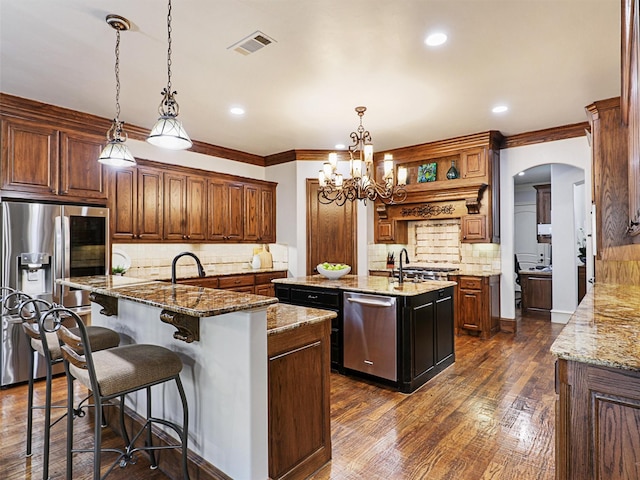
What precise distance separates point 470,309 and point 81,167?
511 cm

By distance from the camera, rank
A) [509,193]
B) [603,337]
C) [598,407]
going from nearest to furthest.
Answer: [598,407]
[603,337]
[509,193]

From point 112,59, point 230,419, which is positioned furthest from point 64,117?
point 230,419

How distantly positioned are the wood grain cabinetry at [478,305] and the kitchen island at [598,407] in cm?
397

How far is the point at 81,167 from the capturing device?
393cm

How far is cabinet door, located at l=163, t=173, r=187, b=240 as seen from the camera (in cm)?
478

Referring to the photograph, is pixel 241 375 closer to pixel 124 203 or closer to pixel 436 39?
pixel 436 39

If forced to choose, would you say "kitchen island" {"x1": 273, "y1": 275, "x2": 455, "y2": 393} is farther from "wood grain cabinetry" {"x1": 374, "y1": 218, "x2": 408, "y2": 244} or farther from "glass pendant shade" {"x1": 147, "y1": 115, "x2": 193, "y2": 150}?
"wood grain cabinetry" {"x1": 374, "y1": 218, "x2": 408, "y2": 244}

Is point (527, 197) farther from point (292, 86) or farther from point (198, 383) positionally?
point (198, 383)

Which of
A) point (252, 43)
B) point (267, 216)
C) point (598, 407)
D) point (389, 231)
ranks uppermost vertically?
point (252, 43)

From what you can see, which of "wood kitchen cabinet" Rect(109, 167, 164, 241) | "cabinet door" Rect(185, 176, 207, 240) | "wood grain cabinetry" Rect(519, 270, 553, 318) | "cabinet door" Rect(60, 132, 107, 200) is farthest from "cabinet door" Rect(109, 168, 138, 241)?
"wood grain cabinetry" Rect(519, 270, 553, 318)

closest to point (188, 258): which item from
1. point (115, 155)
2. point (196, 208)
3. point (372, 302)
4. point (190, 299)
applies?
point (196, 208)

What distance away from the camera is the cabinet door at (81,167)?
3811 millimetres

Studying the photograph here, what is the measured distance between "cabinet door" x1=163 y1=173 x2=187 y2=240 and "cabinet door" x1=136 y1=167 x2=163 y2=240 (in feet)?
0.27

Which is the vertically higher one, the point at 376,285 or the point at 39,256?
the point at 39,256
